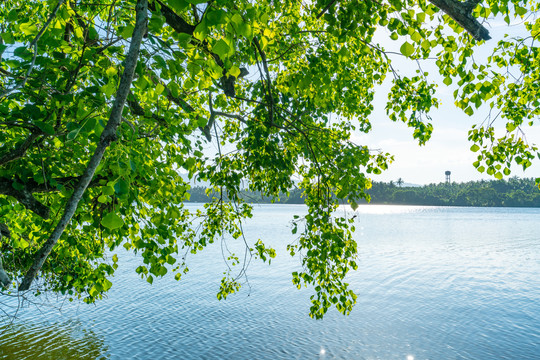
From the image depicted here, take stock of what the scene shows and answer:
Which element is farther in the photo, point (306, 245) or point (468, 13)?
point (306, 245)

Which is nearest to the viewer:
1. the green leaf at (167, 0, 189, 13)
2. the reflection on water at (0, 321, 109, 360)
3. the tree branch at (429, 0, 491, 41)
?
the green leaf at (167, 0, 189, 13)

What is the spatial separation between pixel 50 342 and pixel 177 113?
11350 mm

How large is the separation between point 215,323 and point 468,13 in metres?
14.0

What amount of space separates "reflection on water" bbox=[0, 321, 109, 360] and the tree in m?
5.98

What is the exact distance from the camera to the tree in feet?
9.16

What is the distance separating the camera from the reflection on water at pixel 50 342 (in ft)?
38.5

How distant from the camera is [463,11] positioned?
346cm

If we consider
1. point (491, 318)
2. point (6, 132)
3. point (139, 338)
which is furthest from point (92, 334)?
point (491, 318)

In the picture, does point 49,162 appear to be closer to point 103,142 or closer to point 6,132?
point 6,132

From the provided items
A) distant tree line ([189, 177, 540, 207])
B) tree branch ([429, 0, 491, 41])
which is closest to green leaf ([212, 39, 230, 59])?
tree branch ([429, 0, 491, 41])

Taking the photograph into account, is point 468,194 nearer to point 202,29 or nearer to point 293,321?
point 293,321

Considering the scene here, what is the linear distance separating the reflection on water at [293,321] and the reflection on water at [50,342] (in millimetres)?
31

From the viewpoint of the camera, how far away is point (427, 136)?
559cm

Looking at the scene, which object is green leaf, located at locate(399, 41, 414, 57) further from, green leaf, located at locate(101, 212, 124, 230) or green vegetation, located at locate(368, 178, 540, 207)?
green vegetation, located at locate(368, 178, 540, 207)
